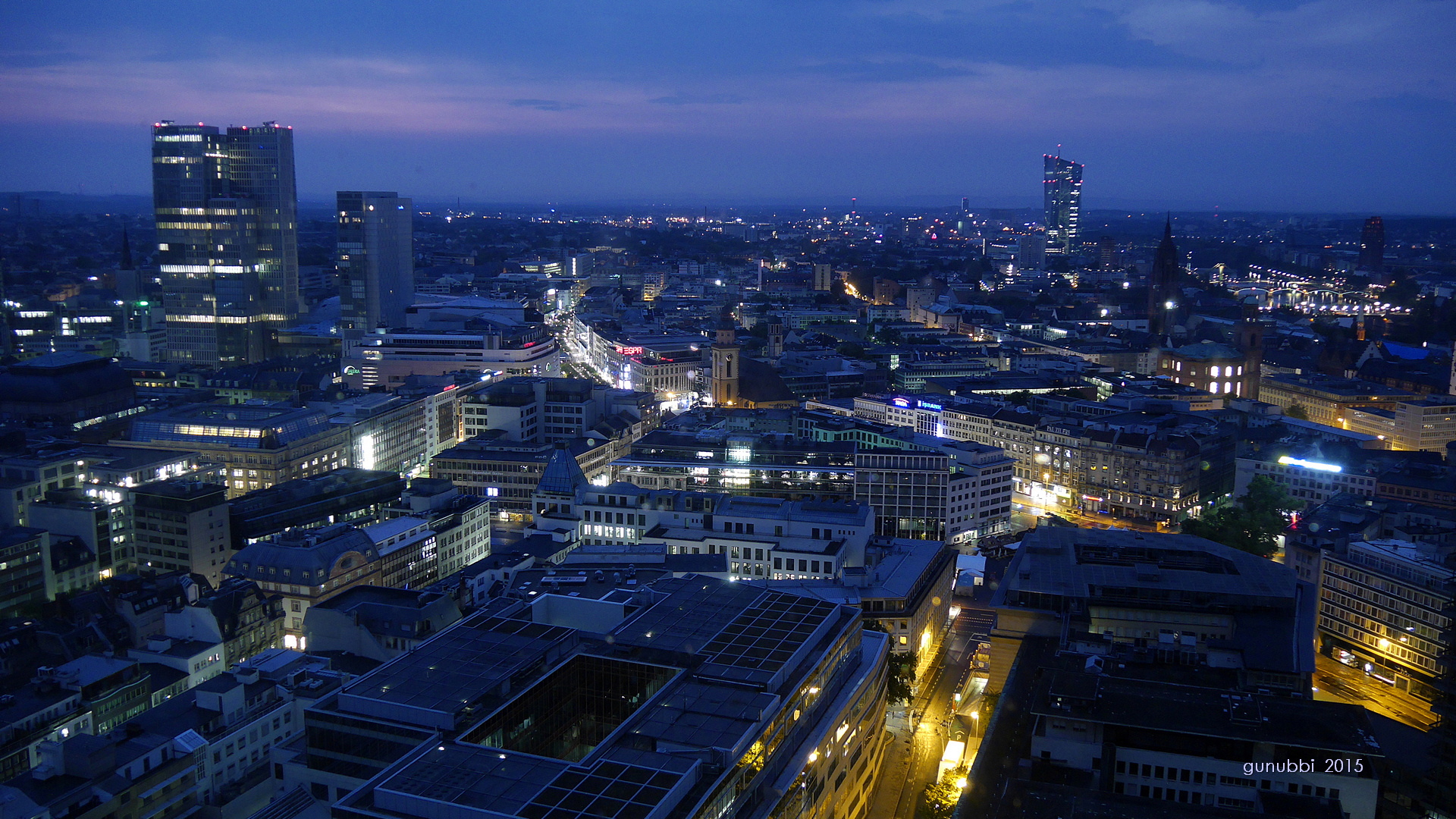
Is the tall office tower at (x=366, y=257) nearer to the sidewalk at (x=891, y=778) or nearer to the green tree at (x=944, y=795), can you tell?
the sidewalk at (x=891, y=778)

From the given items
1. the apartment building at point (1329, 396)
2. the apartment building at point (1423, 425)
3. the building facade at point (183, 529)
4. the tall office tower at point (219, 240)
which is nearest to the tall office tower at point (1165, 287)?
the apartment building at point (1329, 396)

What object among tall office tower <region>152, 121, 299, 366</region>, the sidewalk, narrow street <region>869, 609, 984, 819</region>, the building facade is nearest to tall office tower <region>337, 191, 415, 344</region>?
tall office tower <region>152, 121, 299, 366</region>

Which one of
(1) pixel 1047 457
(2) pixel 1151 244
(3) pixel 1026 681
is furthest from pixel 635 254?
(3) pixel 1026 681

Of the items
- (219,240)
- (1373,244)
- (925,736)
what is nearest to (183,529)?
(925,736)

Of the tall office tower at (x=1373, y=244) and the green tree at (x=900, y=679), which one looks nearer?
the green tree at (x=900, y=679)

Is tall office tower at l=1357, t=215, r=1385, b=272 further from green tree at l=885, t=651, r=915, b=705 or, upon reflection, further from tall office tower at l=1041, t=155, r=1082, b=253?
green tree at l=885, t=651, r=915, b=705

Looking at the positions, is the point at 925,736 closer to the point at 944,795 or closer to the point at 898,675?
the point at 898,675
